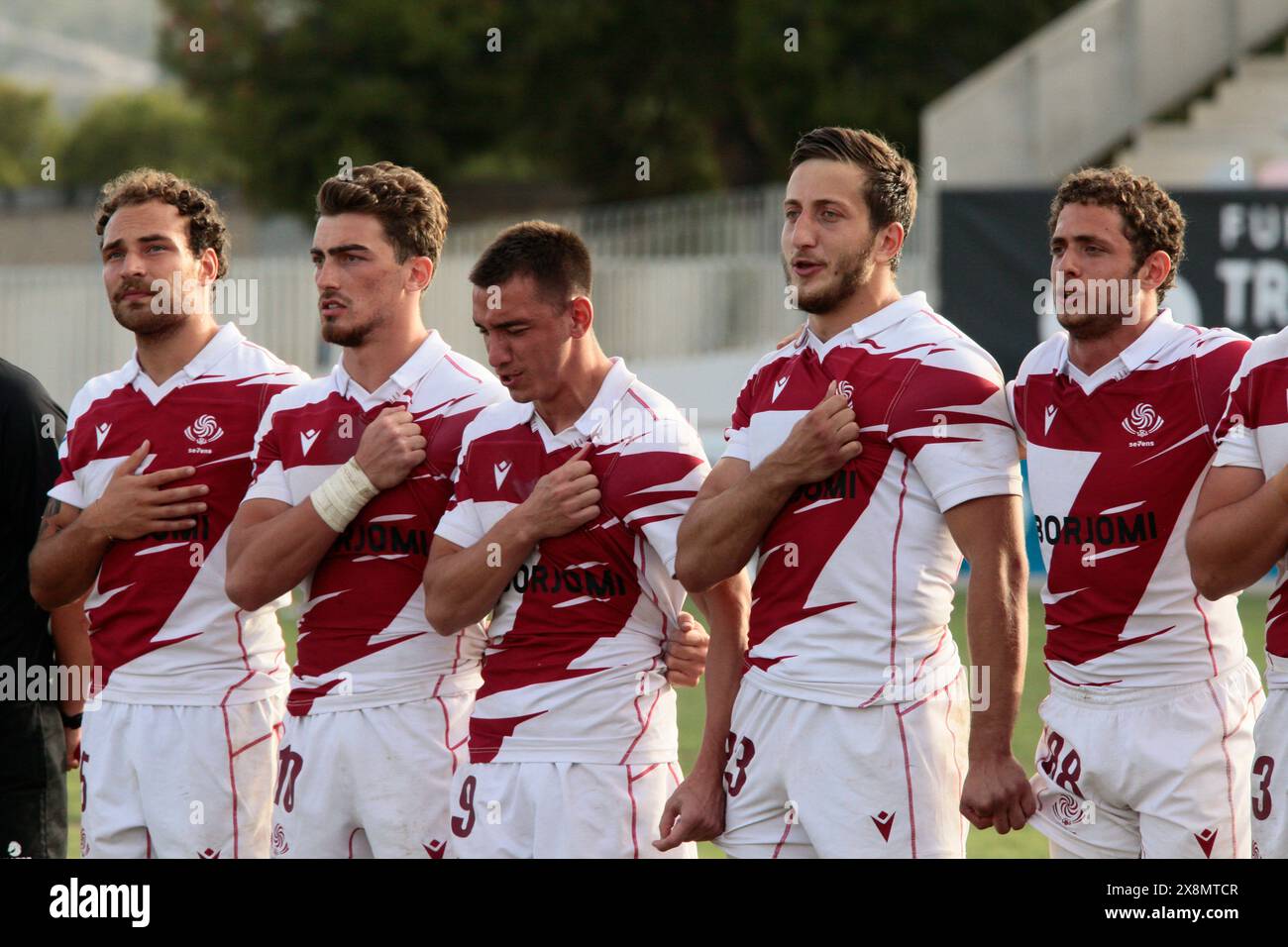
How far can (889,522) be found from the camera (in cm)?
401

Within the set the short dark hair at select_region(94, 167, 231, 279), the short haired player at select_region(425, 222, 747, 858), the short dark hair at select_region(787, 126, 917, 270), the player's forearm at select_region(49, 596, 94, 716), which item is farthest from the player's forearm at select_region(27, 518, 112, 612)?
the short dark hair at select_region(787, 126, 917, 270)

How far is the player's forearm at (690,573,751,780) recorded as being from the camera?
165 inches

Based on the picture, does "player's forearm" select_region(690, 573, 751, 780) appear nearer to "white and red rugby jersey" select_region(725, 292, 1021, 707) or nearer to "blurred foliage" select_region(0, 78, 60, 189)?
"white and red rugby jersey" select_region(725, 292, 1021, 707)

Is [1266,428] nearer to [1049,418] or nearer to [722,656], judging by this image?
[1049,418]

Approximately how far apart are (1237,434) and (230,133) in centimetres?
2658

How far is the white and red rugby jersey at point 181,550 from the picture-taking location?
4.82 metres

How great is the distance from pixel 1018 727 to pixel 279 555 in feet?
19.0

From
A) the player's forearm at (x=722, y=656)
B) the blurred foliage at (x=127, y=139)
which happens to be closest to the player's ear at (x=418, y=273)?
the player's forearm at (x=722, y=656)

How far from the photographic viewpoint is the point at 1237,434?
12.5 feet

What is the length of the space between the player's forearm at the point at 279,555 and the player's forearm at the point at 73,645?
0.86 metres

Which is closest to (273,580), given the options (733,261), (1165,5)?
(733,261)

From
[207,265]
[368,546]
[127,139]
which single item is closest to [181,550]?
[368,546]

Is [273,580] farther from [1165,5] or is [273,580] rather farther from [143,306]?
[1165,5]

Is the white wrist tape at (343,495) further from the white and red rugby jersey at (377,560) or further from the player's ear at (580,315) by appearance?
the player's ear at (580,315)
